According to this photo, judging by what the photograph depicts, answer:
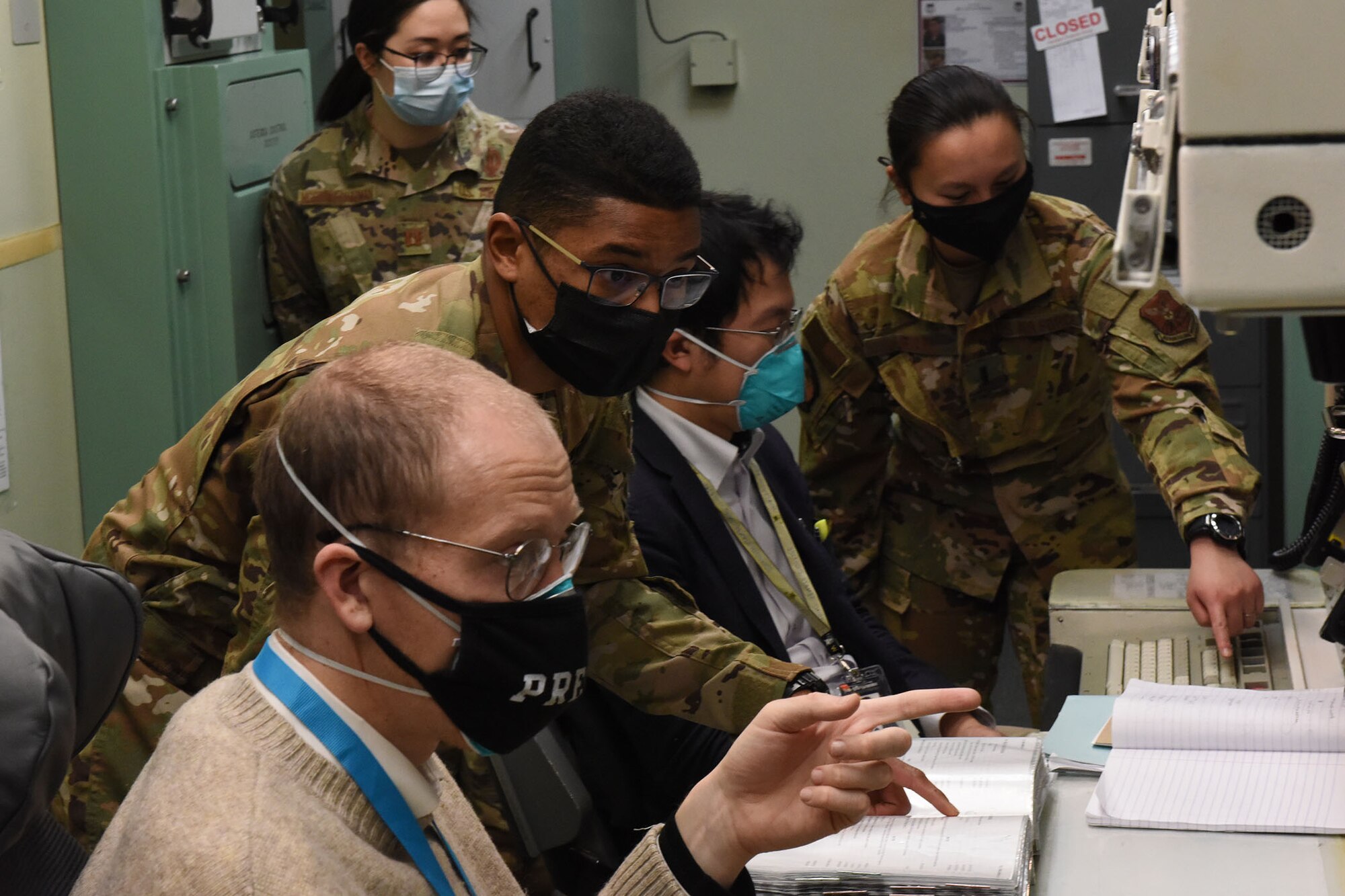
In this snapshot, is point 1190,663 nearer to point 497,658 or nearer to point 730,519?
point 730,519

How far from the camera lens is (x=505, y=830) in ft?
5.30

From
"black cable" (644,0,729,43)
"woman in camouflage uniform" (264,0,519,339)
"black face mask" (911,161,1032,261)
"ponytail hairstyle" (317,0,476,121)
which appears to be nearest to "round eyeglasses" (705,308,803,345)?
"black face mask" (911,161,1032,261)

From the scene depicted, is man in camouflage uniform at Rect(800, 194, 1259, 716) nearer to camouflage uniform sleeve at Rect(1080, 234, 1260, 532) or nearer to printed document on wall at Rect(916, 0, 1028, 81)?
camouflage uniform sleeve at Rect(1080, 234, 1260, 532)

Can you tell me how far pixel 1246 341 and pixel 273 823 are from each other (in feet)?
10.8

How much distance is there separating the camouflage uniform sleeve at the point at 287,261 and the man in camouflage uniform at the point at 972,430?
39.2 inches

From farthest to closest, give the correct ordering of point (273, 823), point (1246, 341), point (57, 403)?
point (1246, 341) → point (57, 403) → point (273, 823)

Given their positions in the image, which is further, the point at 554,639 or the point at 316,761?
the point at 554,639

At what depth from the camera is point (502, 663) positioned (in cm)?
100

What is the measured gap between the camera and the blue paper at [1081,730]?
4.83 ft

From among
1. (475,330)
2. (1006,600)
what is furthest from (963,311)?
(475,330)

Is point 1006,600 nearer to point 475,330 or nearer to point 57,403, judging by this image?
point 475,330

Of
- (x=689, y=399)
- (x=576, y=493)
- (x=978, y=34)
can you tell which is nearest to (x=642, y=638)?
(x=576, y=493)

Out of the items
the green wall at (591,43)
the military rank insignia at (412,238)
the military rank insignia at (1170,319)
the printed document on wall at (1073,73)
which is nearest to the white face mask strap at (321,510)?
the military rank insignia at (1170,319)

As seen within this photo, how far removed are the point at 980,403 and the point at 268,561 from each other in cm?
140
